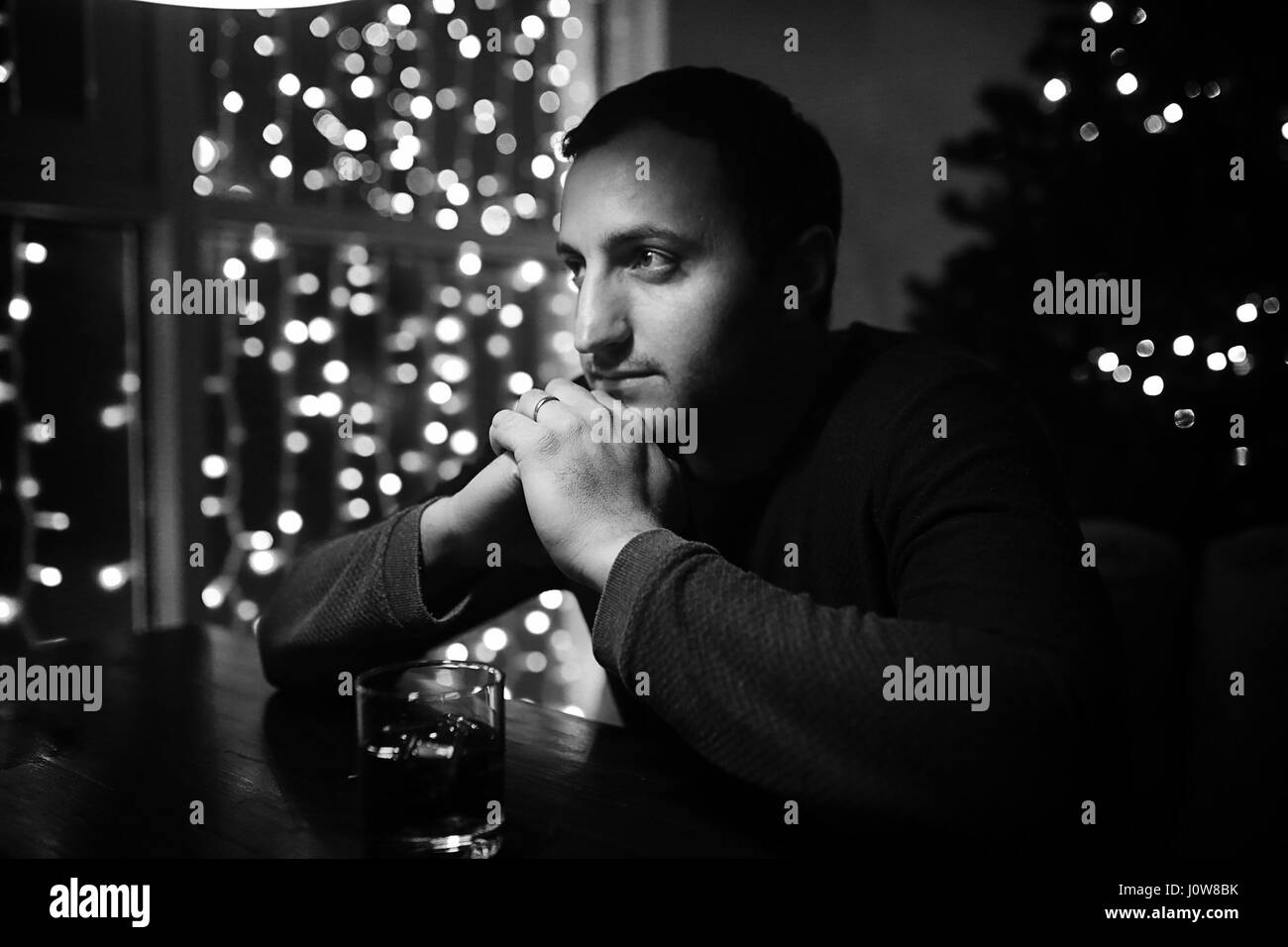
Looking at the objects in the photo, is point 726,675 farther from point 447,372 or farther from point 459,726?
point 447,372

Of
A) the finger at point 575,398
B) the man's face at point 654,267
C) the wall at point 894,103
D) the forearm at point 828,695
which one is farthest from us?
the wall at point 894,103

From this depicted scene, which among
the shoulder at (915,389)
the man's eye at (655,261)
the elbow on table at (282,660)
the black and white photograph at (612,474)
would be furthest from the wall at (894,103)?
the elbow on table at (282,660)

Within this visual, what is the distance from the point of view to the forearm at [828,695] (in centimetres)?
65

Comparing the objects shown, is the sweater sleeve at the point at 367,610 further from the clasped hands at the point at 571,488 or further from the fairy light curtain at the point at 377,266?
the fairy light curtain at the point at 377,266

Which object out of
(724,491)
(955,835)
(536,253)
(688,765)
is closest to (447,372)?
(536,253)

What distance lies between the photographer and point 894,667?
688 millimetres

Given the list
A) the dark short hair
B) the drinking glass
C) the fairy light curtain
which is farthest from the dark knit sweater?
the fairy light curtain

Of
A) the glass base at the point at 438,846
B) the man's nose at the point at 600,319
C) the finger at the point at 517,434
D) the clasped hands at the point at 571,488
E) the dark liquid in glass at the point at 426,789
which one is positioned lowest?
the glass base at the point at 438,846

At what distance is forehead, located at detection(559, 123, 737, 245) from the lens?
1.01 meters

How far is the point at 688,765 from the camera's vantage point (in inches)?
32.8

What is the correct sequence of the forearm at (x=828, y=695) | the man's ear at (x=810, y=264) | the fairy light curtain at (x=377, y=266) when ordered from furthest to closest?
the fairy light curtain at (x=377, y=266)
the man's ear at (x=810, y=264)
the forearm at (x=828, y=695)

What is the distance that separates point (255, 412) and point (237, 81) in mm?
658

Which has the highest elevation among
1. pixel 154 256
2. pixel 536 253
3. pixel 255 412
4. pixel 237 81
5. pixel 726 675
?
pixel 237 81

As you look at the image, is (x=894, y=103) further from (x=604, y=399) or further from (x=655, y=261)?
(x=604, y=399)
